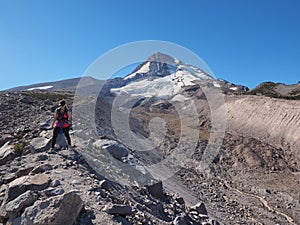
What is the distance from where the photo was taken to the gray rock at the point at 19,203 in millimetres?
6262

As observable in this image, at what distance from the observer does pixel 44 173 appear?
8211 millimetres

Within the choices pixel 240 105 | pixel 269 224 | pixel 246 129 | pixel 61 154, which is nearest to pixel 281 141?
pixel 246 129

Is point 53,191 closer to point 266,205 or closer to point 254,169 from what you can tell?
point 266,205

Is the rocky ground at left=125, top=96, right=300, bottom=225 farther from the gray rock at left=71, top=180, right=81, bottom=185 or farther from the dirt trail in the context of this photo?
the gray rock at left=71, top=180, right=81, bottom=185

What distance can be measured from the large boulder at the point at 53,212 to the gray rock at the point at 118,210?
87 cm

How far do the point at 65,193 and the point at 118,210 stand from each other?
1.41m

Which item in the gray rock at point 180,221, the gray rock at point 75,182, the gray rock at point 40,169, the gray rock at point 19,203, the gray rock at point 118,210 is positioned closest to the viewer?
the gray rock at point 19,203

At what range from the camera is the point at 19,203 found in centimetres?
630

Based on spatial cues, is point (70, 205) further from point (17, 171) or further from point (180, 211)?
point (180, 211)

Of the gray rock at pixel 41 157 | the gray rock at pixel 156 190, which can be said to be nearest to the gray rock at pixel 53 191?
the gray rock at pixel 41 157

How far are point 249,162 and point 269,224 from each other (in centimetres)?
1224

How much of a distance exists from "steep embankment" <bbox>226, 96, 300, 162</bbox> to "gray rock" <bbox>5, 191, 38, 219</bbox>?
26754mm

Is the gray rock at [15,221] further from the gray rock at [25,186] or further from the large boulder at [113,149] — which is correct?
the large boulder at [113,149]

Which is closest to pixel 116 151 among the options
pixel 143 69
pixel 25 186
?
pixel 25 186
